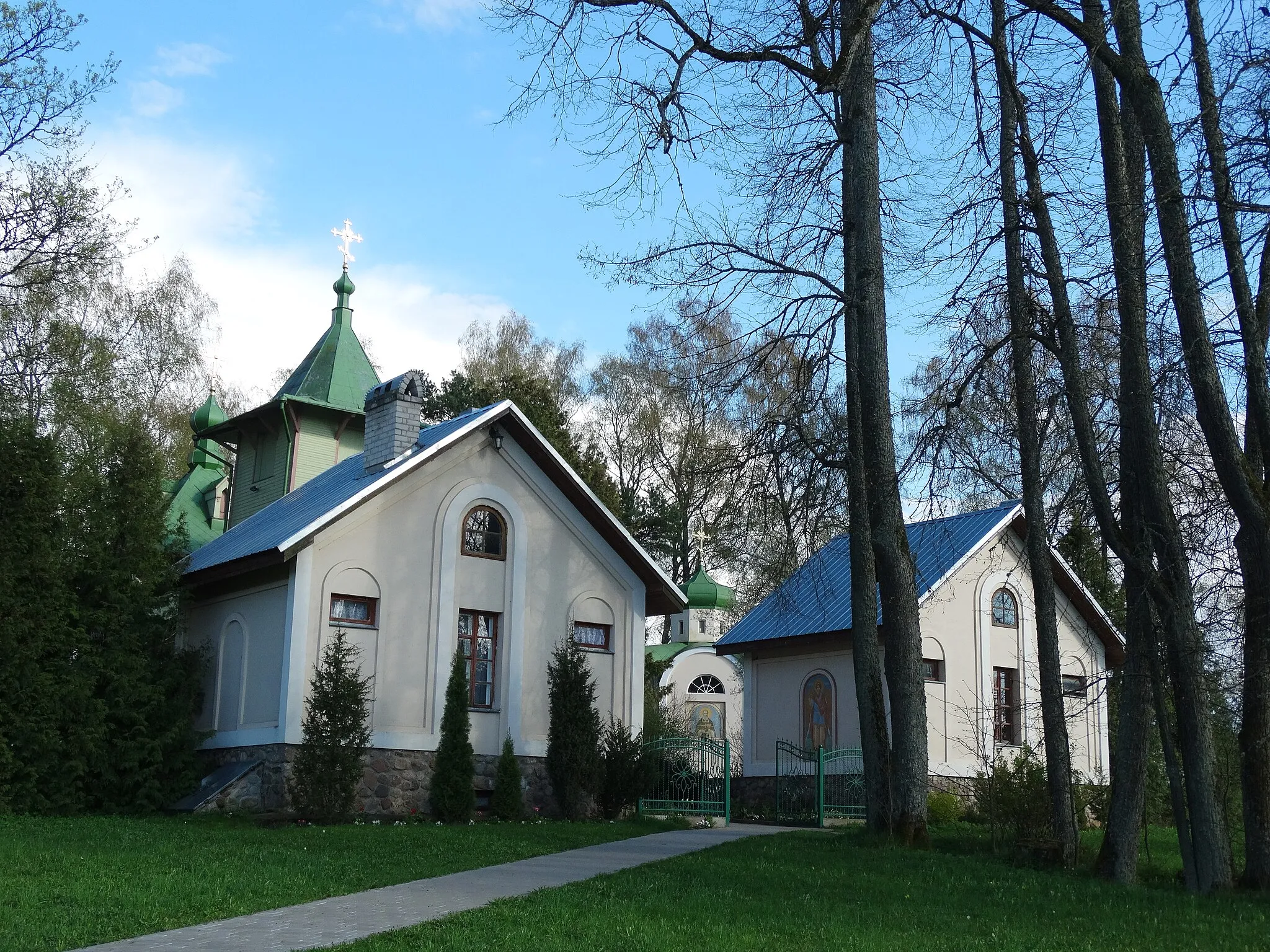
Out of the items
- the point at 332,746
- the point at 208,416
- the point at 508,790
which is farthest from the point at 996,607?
the point at 208,416

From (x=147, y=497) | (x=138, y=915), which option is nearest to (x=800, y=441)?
(x=138, y=915)

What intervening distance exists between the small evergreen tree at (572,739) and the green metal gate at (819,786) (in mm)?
3558

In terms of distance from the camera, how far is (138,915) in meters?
8.64

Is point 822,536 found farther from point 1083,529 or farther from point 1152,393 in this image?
point 1152,393

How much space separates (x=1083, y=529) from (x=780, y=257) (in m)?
4.58

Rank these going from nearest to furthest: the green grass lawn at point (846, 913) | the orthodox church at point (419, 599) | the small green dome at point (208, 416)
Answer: the green grass lawn at point (846, 913) → the orthodox church at point (419, 599) → the small green dome at point (208, 416)

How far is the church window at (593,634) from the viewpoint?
20.8 m

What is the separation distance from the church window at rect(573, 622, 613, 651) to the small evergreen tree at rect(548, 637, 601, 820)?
3.75 feet

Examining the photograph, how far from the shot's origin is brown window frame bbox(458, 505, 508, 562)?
1984 centimetres

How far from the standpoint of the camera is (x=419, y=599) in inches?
754

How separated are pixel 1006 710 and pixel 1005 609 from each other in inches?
87.4

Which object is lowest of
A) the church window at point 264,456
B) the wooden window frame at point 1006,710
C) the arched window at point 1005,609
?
the wooden window frame at point 1006,710

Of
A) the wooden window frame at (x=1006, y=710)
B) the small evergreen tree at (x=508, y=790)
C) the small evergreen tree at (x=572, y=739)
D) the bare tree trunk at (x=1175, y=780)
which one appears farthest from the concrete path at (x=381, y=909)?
the wooden window frame at (x=1006, y=710)

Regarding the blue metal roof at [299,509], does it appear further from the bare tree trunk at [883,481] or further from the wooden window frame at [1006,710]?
the wooden window frame at [1006,710]
